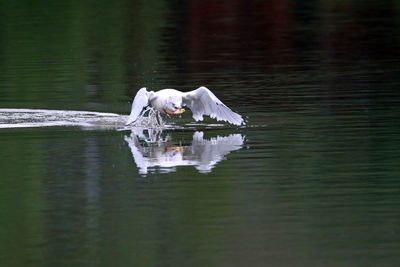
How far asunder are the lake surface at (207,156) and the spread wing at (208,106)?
8.8 inches

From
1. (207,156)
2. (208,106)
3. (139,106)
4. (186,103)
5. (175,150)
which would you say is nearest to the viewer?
(207,156)

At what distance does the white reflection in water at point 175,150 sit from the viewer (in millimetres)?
11406

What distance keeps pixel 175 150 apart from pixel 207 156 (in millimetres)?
606

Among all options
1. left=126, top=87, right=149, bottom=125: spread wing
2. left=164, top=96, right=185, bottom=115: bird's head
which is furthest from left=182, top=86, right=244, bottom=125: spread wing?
left=126, top=87, right=149, bottom=125: spread wing

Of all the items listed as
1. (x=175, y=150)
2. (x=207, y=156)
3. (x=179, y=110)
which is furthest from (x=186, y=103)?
Result: (x=207, y=156)

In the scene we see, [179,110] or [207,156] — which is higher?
[179,110]

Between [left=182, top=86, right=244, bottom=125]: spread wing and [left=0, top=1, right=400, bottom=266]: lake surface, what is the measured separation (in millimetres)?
225

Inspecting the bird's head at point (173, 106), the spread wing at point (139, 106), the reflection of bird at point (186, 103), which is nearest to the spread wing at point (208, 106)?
the reflection of bird at point (186, 103)

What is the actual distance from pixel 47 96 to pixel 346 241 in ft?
31.3

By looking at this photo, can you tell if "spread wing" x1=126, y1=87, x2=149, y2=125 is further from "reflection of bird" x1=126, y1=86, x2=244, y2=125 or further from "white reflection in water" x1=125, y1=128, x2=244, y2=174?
"white reflection in water" x1=125, y1=128, x2=244, y2=174

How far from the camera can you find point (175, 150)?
12.4 m

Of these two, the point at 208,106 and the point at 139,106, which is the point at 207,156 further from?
the point at 208,106

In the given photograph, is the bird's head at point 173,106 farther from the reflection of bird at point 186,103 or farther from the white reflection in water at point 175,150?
the white reflection in water at point 175,150

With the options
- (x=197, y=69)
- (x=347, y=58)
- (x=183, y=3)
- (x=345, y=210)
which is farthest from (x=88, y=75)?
(x=183, y=3)
